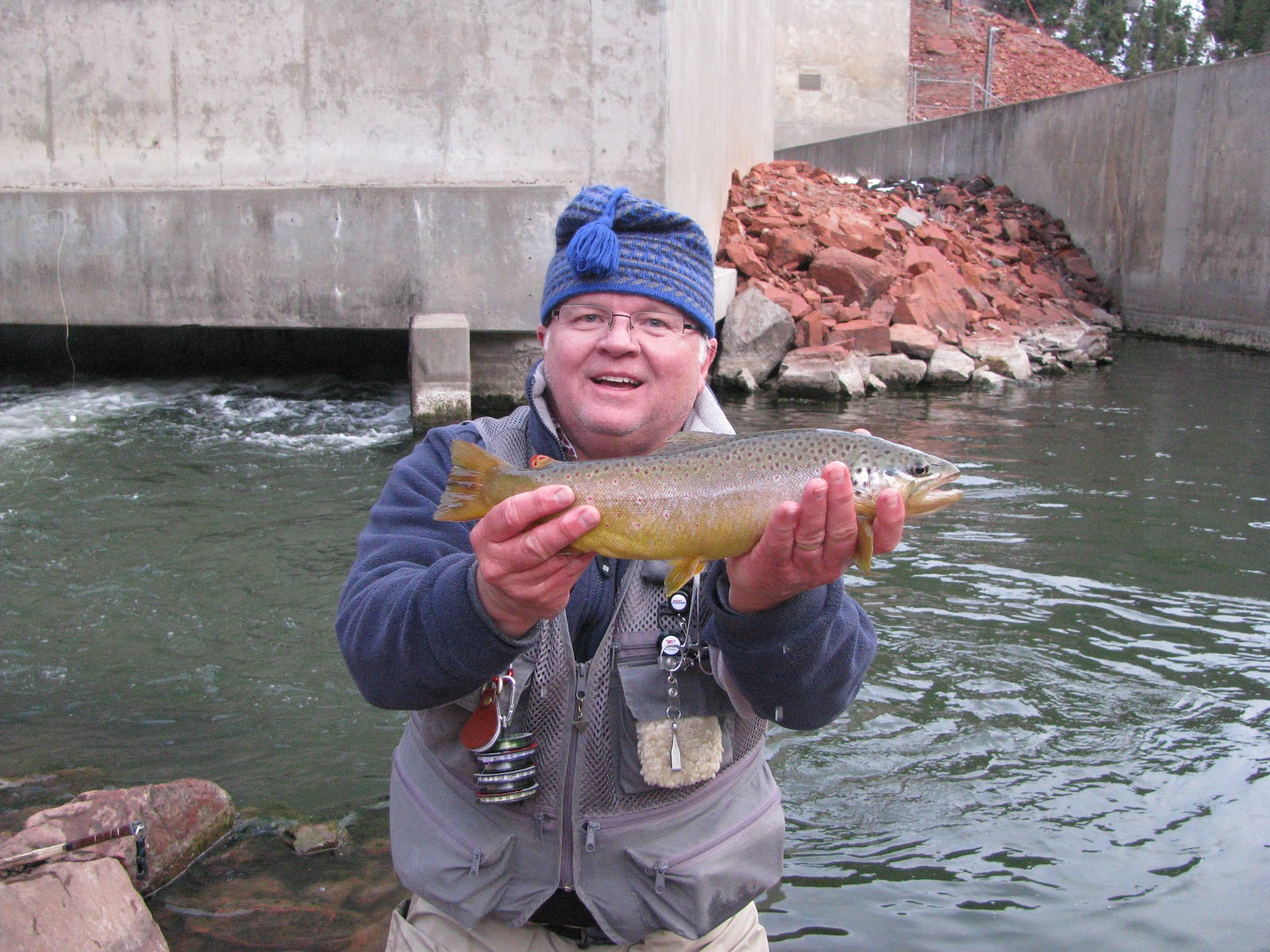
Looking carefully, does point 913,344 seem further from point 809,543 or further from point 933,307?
point 809,543

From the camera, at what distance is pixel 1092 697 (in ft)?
18.9

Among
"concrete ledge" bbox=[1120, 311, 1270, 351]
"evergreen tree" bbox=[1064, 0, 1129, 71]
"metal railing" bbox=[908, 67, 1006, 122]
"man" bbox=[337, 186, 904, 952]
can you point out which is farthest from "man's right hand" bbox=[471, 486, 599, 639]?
"evergreen tree" bbox=[1064, 0, 1129, 71]

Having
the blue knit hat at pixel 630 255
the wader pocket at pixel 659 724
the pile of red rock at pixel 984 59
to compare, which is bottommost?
the wader pocket at pixel 659 724

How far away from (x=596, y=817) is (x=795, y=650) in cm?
57

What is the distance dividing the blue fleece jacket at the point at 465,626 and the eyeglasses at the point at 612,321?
0.26 m

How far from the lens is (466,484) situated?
239cm

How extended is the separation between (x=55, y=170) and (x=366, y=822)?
35.9 ft

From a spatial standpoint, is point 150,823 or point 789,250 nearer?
point 150,823

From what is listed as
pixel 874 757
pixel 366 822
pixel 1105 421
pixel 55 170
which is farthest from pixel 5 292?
pixel 1105 421

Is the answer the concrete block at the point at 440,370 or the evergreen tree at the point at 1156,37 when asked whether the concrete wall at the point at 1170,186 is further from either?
the evergreen tree at the point at 1156,37

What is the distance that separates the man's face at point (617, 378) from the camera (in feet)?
8.52

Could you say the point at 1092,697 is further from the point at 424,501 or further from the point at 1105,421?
the point at 1105,421

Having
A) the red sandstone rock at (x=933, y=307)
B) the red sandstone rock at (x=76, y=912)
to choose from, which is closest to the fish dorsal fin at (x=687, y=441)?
the red sandstone rock at (x=76, y=912)

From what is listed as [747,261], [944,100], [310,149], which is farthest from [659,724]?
[944,100]
